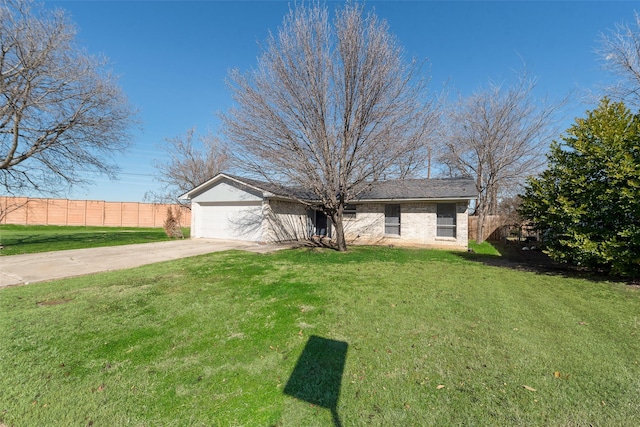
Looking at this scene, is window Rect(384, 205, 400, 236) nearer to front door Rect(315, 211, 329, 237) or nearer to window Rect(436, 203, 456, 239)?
window Rect(436, 203, 456, 239)

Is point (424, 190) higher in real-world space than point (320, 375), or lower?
higher

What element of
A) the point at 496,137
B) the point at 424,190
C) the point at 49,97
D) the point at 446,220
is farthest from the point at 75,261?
the point at 496,137

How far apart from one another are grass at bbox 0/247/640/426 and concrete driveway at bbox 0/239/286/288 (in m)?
1.35

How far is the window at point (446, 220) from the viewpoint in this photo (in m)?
13.2

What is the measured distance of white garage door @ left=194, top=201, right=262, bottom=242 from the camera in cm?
1413

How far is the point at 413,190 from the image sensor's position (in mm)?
14438

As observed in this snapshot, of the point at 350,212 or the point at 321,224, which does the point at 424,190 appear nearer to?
the point at 350,212

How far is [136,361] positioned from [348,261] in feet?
23.0

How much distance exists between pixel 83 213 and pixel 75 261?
841 inches

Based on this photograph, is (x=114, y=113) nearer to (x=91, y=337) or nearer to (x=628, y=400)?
(x=91, y=337)

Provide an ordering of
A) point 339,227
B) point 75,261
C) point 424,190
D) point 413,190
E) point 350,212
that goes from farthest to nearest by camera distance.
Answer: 1. point 350,212
2. point 413,190
3. point 424,190
4. point 339,227
5. point 75,261

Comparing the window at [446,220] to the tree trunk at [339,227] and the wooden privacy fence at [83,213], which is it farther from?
the wooden privacy fence at [83,213]

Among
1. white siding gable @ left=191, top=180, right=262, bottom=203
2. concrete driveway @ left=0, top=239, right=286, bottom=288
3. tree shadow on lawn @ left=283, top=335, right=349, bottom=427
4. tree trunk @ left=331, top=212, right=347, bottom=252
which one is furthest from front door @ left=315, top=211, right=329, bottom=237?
tree shadow on lawn @ left=283, top=335, right=349, bottom=427

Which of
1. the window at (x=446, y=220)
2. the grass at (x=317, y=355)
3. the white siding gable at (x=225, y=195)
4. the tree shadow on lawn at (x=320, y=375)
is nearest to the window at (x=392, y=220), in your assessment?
the window at (x=446, y=220)
